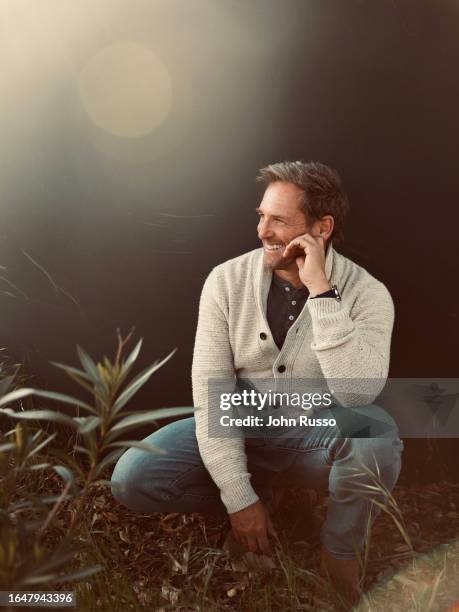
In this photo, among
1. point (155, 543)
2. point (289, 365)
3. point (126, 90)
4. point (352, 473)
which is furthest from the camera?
point (126, 90)

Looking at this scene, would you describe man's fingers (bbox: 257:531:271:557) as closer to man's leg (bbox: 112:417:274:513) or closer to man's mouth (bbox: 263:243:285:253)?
man's leg (bbox: 112:417:274:513)

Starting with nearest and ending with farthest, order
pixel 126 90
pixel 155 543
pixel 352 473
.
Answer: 1. pixel 352 473
2. pixel 155 543
3. pixel 126 90

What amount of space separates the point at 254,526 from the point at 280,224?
1.01 metres

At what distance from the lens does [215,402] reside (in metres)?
2.12

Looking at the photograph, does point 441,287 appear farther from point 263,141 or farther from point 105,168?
point 105,168

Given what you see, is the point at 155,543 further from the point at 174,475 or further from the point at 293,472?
the point at 293,472

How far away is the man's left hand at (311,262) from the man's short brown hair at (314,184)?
12cm

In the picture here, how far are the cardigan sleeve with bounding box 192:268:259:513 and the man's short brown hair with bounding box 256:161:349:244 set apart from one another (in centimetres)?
40

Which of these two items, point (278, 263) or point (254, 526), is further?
point (278, 263)

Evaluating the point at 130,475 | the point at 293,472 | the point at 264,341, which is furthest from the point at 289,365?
the point at 130,475

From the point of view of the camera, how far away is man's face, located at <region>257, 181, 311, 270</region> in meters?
2.18

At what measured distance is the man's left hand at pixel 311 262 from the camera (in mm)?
2053

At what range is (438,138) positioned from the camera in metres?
2.43

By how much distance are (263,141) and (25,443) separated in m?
1.60
